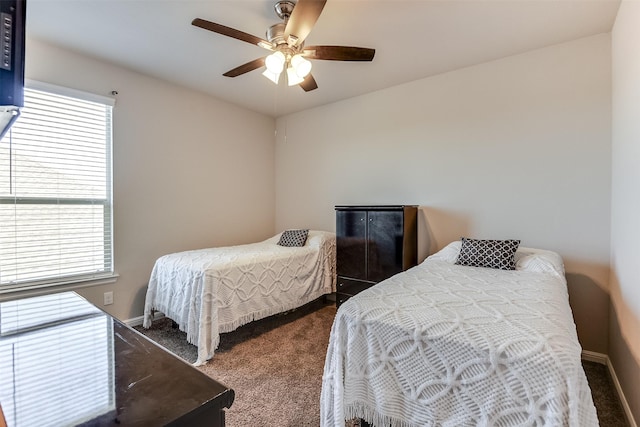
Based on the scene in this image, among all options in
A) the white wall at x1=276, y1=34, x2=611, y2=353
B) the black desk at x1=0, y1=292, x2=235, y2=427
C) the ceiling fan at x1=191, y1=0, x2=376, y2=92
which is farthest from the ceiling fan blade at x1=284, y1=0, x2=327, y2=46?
the white wall at x1=276, y1=34, x2=611, y2=353

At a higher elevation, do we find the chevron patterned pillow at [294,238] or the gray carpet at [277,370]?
the chevron patterned pillow at [294,238]

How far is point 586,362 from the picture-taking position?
98.6 inches

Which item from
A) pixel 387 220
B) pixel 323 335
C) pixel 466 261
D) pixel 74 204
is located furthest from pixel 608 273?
pixel 74 204

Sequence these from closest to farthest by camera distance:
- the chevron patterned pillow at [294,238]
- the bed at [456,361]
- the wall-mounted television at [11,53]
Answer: the wall-mounted television at [11,53] < the bed at [456,361] < the chevron patterned pillow at [294,238]

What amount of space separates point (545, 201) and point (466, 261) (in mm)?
928

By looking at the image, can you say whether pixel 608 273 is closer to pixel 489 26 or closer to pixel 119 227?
pixel 489 26

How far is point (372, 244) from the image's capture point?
3162mm

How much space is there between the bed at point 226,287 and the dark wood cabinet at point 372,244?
0.34 metres

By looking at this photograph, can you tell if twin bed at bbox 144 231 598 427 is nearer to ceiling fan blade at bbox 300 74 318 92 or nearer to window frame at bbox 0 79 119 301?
ceiling fan blade at bbox 300 74 318 92

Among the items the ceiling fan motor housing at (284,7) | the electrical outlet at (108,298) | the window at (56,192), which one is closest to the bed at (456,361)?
the ceiling fan motor housing at (284,7)

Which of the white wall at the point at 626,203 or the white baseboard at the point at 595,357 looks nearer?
the white wall at the point at 626,203

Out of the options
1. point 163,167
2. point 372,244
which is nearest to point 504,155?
point 372,244

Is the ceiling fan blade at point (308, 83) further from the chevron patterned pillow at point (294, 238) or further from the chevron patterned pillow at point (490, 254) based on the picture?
the chevron patterned pillow at point (490, 254)

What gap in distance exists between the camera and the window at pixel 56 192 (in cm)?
246
